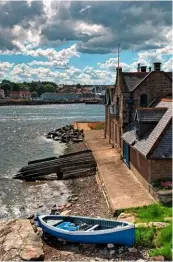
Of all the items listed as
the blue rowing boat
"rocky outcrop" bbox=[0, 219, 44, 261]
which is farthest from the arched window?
"rocky outcrop" bbox=[0, 219, 44, 261]

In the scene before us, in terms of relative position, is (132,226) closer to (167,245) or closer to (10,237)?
(167,245)

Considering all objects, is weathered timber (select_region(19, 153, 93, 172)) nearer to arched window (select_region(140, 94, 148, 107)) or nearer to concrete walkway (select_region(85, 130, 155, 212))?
concrete walkway (select_region(85, 130, 155, 212))

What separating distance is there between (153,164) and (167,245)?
7.89 m

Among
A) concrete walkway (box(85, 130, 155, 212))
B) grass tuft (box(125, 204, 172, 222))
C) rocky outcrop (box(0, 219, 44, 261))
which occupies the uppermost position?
grass tuft (box(125, 204, 172, 222))

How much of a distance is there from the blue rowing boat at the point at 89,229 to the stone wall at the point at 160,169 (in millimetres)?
6285

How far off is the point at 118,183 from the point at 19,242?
10.2 meters

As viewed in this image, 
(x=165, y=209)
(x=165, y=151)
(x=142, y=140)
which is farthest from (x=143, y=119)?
(x=165, y=209)

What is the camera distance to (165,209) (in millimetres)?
19109

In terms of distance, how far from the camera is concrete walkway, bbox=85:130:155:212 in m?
21.3

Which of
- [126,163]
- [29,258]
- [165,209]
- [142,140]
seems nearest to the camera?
[29,258]

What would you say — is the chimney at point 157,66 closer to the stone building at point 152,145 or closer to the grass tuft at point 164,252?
the stone building at point 152,145

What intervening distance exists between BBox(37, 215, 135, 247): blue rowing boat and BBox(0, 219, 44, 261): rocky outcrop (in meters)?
0.78

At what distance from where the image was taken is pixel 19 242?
16.6 meters

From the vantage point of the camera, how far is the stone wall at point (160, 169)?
22625mm
